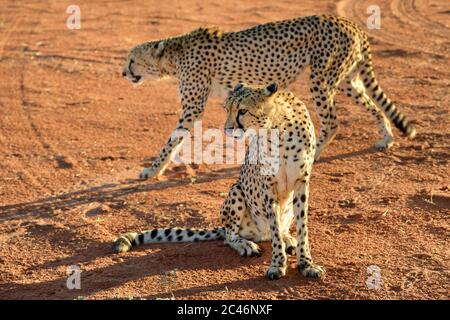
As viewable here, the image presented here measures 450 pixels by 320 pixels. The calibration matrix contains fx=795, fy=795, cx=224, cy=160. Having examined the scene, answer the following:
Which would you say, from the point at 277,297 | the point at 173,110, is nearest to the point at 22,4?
the point at 173,110

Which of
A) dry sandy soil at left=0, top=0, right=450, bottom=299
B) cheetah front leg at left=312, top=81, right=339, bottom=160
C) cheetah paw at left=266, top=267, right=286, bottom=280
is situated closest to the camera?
cheetah paw at left=266, top=267, right=286, bottom=280

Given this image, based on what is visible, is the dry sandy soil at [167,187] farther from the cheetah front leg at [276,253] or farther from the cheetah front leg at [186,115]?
the cheetah front leg at [186,115]

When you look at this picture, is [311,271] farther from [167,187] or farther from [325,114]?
[325,114]

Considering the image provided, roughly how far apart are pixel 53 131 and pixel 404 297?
5611mm

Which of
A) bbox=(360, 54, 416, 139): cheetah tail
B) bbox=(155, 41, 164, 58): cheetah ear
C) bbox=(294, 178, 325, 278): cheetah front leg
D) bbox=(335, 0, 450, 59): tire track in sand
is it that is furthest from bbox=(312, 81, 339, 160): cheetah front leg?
bbox=(335, 0, 450, 59): tire track in sand

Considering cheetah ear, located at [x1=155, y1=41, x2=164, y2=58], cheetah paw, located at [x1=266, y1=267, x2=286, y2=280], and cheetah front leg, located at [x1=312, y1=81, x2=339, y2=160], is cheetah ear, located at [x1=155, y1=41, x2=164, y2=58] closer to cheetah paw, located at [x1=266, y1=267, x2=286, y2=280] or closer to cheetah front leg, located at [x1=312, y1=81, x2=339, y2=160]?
cheetah front leg, located at [x1=312, y1=81, x2=339, y2=160]

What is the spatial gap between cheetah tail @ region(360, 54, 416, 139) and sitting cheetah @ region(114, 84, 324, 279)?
2956 millimetres

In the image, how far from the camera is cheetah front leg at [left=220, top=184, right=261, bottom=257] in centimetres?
632

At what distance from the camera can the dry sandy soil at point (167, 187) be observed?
5.98 meters

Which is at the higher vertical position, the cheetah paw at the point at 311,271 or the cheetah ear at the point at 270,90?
the cheetah ear at the point at 270,90

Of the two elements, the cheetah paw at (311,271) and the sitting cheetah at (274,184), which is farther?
the cheetah paw at (311,271)

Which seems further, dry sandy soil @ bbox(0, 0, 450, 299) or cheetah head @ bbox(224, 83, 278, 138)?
dry sandy soil @ bbox(0, 0, 450, 299)

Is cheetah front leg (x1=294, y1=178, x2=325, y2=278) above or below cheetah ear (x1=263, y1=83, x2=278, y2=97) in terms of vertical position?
below

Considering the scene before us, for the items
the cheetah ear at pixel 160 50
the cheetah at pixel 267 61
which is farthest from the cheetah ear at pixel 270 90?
the cheetah ear at pixel 160 50
